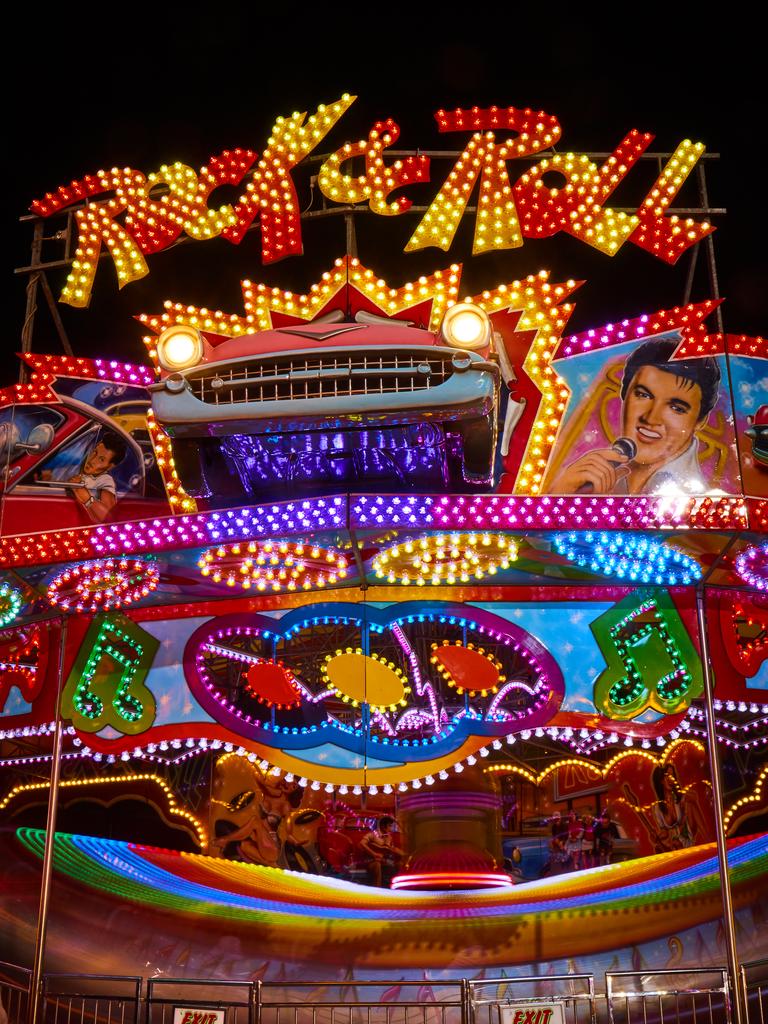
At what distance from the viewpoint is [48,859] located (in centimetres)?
766

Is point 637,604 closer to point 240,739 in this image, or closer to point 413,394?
point 413,394

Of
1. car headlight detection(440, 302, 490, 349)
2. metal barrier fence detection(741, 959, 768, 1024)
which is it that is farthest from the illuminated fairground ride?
metal barrier fence detection(741, 959, 768, 1024)

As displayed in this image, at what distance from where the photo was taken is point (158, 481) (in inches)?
318

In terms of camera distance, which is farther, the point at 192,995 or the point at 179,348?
the point at 192,995

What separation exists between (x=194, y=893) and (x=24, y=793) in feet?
6.04

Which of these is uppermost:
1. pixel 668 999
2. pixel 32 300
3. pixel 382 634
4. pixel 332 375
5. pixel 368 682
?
pixel 32 300

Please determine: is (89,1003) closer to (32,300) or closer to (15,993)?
(15,993)

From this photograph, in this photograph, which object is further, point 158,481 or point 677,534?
point 158,481

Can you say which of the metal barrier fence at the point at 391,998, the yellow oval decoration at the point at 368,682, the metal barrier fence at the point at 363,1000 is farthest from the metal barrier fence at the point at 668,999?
the yellow oval decoration at the point at 368,682

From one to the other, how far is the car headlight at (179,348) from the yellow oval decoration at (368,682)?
8.72 ft

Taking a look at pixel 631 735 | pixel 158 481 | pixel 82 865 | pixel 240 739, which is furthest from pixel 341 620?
pixel 82 865

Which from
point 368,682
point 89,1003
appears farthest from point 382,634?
point 89,1003

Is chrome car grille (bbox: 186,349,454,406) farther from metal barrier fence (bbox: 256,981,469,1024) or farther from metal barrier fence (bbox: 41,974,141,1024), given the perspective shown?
metal barrier fence (bbox: 41,974,141,1024)

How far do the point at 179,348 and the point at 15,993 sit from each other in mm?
5106
